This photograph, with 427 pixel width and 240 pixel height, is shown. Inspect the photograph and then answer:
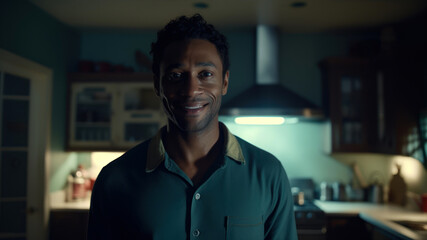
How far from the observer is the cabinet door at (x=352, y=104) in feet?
10.4

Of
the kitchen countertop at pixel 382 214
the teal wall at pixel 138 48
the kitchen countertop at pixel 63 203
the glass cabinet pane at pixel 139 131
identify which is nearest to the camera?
the kitchen countertop at pixel 382 214

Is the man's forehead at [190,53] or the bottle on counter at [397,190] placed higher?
the man's forehead at [190,53]

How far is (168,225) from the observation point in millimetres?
951

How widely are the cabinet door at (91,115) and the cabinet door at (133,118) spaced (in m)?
0.10

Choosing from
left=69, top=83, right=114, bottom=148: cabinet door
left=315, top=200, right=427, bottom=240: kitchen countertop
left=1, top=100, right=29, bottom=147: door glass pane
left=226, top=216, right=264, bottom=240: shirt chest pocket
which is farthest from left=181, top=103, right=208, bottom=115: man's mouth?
left=69, top=83, right=114, bottom=148: cabinet door

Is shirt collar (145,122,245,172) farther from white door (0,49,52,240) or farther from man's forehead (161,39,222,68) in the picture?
white door (0,49,52,240)

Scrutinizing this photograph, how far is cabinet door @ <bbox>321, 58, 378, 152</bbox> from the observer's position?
317 cm

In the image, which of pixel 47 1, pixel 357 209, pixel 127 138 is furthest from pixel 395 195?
pixel 47 1

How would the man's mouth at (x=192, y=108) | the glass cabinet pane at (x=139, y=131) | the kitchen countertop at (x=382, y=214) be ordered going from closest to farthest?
the man's mouth at (x=192, y=108)
the kitchen countertop at (x=382, y=214)
the glass cabinet pane at (x=139, y=131)

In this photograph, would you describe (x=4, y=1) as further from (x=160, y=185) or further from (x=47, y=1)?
(x=160, y=185)

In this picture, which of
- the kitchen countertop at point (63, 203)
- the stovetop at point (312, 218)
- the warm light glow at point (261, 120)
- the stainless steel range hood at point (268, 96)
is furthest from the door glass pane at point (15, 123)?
the stovetop at point (312, 218)

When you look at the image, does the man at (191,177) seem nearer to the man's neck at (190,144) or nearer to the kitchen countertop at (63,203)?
the man's neck at (190,144)

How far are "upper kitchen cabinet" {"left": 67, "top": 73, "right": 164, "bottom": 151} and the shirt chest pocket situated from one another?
2.37m

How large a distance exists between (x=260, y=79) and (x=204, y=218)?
8.20 feet
